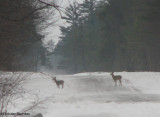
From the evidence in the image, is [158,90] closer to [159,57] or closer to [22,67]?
[22,67]

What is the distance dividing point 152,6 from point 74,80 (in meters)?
16.0

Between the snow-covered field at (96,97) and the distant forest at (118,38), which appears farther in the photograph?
the distant forest at (118,38)

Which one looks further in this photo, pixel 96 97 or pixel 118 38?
pixel 118 38

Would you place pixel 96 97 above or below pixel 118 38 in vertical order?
below

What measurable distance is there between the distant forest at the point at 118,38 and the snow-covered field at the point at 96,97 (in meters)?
4.05

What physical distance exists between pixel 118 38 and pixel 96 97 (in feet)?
102

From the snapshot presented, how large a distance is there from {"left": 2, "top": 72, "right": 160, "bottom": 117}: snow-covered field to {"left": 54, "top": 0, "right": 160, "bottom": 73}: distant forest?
4046 mm

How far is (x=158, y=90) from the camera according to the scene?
1403cm

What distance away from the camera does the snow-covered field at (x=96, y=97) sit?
27.5ft

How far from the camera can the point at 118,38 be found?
4194 centimetres

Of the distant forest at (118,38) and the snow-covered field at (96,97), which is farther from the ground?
the distant forest at (118,38)

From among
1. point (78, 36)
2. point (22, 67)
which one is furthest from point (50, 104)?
point (78, 36)

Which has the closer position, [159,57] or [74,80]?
[74,80]

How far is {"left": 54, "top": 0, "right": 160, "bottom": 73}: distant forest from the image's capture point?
29800 millimetres
